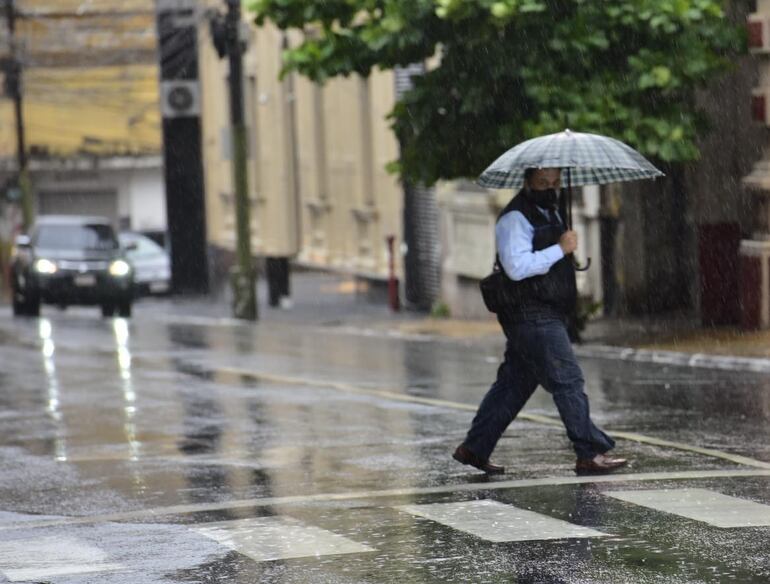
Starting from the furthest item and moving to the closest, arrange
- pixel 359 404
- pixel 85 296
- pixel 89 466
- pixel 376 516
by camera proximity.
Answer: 1. pixel 85 296
2. pixel 359 404
3. pixel 89 466
4. pixel 376 516

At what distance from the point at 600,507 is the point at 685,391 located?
6.31m

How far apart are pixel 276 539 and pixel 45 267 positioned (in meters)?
25.1

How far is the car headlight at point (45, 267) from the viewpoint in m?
33.4

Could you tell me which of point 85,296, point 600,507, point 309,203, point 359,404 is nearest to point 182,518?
point 600,507

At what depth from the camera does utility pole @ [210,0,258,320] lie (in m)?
31.5

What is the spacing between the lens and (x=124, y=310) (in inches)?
1334

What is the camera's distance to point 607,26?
804 inches

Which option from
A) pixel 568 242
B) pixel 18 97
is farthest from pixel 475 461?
pixel 18 97

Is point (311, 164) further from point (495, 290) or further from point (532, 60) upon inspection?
point (495, 290)

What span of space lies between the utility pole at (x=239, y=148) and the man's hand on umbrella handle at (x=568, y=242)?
69.1 ft

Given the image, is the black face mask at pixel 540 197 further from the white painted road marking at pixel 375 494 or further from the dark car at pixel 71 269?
the dark car at pixel 71 269

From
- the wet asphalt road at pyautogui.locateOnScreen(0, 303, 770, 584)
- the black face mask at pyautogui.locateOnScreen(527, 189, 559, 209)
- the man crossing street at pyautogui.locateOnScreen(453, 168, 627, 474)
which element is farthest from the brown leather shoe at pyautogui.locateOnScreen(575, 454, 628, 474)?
the black face mask at pyautogui.locateOnScreen(527, 189, 559, 209)

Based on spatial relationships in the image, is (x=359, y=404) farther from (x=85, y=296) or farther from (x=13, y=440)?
(x=85, y=296)

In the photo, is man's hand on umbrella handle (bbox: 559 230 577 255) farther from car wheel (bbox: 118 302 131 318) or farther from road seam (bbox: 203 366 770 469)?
car wheel (bbox: 118 302 131 318)
